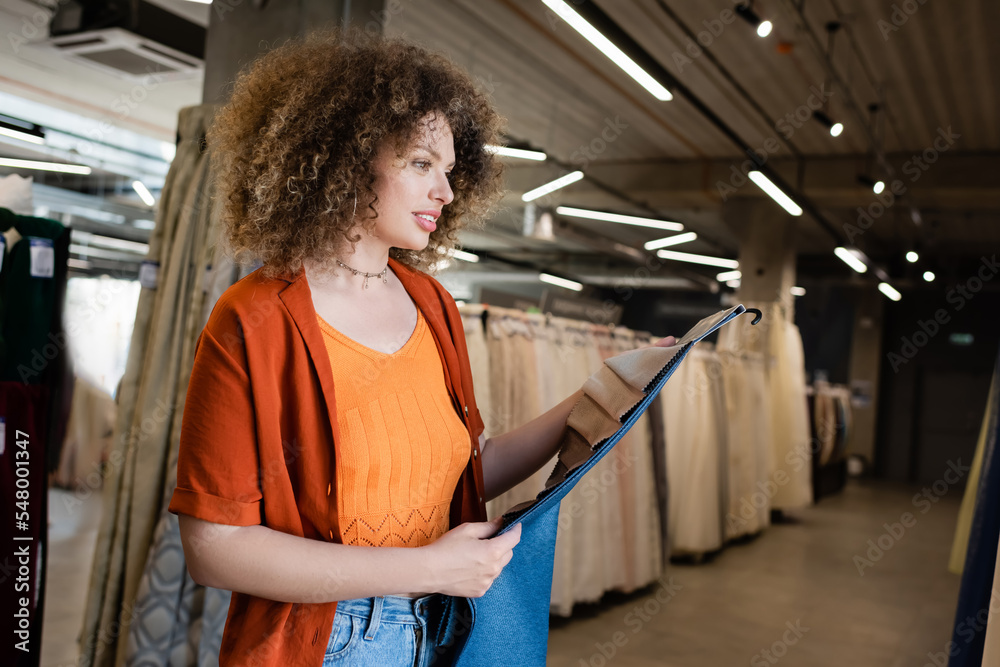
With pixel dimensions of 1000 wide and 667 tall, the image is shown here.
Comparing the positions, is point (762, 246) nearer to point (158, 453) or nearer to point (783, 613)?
point (783, 613)

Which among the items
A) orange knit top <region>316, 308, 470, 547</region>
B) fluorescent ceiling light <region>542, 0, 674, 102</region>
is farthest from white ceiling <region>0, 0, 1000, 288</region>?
orange knit top <region>316, 308, 470, 547</region>

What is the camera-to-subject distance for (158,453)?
2.94 meters

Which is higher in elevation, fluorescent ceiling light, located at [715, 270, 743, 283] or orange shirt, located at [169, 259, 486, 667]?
fluorescent ceiling light, located at [715, 270, 743, 283]

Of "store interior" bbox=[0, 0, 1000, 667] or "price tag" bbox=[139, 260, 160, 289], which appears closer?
"store interior" bbox=[0, 0, 1000, 667]

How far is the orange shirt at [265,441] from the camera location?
3.51ft

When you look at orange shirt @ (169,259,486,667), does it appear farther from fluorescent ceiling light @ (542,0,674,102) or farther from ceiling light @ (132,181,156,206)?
ceiling light @ (132,181,156,206)

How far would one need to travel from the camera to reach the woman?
1.08 meters

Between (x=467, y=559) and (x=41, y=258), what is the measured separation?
2.09 m

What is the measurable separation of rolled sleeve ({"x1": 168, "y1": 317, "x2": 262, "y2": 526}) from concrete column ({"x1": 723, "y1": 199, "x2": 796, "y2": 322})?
35.4 feet

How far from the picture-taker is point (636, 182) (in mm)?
10828

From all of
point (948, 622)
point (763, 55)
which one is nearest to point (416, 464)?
point (948, 622)

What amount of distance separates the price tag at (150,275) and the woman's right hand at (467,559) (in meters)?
2.43

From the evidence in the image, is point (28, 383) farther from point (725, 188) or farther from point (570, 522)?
point (725, 188)

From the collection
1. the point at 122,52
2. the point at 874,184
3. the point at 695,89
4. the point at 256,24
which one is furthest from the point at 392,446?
the point at 874,184
